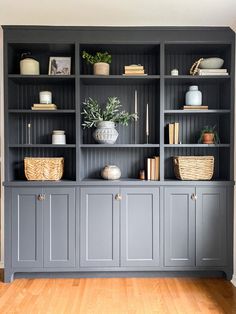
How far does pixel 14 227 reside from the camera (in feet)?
11.0

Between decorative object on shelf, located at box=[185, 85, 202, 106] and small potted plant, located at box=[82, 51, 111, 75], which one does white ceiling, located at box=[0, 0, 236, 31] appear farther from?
decorative object on shelf, located at box=[185, 85, 202, 106]

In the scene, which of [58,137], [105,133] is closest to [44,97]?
[58,137]

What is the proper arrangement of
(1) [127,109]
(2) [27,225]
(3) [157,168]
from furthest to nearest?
(1) [127,109]
(3) [157,168]
(2) [27,225]

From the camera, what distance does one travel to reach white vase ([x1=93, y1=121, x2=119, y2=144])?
3406 mm

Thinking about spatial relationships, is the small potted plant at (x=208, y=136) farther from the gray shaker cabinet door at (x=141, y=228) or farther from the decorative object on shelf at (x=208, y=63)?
the gray shaker cabinet door at (x=141, y=228)

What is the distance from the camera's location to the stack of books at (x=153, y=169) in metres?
A: 3.45

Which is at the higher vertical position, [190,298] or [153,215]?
[153,215]

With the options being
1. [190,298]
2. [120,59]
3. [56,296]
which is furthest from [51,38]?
[190,298]

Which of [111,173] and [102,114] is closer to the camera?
[111,173]

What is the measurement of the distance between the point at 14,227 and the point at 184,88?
2.28 m

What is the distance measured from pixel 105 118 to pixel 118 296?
5.63 feet

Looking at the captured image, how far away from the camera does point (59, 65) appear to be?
353 centimetres

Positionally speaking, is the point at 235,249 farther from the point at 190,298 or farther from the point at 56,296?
the point at 56,296

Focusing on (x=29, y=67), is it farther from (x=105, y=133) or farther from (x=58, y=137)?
(x=105, y=133)
